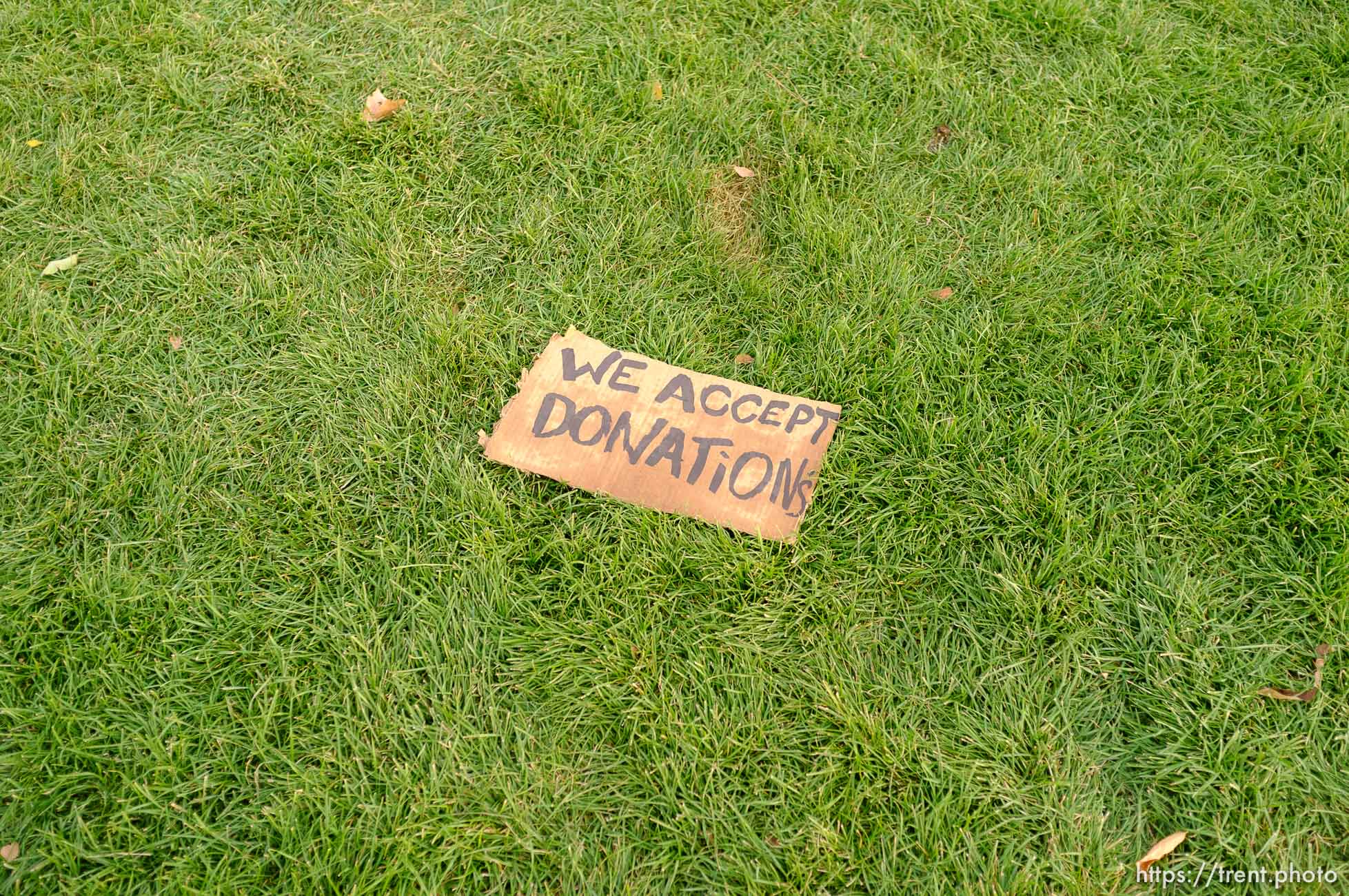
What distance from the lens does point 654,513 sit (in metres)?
2.30

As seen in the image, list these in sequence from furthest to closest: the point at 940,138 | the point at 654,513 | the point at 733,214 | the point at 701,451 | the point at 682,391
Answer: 1. the point at 940,138
2. the point at 733,214
3. the point at 682,391
4. the point at 701,451
5. the point at 654,513

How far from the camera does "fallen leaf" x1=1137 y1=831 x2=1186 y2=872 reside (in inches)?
74.7

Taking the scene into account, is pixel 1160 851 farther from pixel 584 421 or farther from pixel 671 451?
pixel 584 421

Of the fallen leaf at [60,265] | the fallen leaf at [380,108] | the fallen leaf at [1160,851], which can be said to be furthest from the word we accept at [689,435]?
the fallen leaf at [60,265]

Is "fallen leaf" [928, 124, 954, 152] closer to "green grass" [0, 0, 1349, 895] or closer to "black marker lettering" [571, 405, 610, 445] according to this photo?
"green grass" [0, 0, 1349, 895]

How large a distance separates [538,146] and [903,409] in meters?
1.50

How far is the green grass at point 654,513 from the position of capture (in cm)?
196

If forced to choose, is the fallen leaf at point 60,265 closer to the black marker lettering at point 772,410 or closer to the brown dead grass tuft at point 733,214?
the brown dead grass tuft at point 733,214

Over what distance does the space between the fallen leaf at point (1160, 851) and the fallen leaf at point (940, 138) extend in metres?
2.13

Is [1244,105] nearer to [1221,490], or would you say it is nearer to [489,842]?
[1221,490]

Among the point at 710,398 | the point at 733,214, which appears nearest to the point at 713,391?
the point at 710,398

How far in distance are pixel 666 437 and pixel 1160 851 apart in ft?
4.89

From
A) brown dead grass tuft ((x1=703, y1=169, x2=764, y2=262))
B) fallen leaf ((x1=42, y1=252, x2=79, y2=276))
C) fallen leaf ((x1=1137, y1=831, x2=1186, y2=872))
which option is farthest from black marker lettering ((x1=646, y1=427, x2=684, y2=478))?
fallen leaf ((x1=42, y1=252, x2=79, y2=276))

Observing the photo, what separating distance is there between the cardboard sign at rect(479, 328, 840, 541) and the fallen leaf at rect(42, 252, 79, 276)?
57.3 inches
